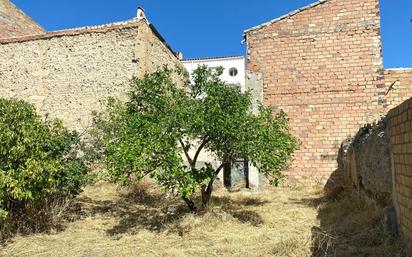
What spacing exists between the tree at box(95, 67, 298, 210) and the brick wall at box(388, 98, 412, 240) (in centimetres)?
199

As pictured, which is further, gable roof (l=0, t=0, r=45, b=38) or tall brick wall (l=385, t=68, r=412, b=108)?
gable roof (l=0, t=0, r=45, b=38)

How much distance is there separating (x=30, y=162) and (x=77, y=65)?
273 inches

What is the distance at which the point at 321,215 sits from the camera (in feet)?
21.2

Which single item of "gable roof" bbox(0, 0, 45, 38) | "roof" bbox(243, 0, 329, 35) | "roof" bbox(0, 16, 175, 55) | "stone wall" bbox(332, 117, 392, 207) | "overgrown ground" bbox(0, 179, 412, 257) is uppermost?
"gable roof" bbox(0, 0, 45, 38)

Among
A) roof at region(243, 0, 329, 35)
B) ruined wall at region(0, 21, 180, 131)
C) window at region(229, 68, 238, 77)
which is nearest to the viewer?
roof at region(243, 0, 329, 35)

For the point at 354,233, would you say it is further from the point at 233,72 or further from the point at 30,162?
the point at 233,72

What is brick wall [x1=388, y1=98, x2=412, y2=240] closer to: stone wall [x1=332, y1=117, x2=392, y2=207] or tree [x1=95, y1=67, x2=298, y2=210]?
stone wall [x1=332, y1=117, x2=392, y2=207]

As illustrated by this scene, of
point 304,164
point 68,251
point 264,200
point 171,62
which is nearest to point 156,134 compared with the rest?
point 68,251

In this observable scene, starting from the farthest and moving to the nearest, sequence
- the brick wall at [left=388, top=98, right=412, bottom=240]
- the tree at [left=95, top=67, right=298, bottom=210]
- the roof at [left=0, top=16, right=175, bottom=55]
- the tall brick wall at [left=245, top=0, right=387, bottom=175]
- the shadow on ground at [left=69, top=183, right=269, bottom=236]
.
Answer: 1. the roof at [left=0, top=16, right=175, bottom=55]
2. the tall brick wall at [left=245, top=0, right=387, bottom=175]
3. the shadow on ground at [left=69, top=183, right=269, bottom=236]
4. the tree at [left=95, top=67, right=298, bottom=210]
5. the brick wall at [left=388, top=98, right=412, bottom=240]

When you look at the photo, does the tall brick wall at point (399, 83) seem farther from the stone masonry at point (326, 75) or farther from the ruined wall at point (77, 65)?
the ruined wall at point (77, 65)

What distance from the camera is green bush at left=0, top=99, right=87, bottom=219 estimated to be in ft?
17.0

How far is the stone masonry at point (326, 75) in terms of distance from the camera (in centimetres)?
938

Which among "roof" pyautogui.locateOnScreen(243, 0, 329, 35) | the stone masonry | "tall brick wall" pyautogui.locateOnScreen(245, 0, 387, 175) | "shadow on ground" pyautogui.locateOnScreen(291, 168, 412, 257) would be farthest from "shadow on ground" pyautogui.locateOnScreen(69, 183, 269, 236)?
"roof" pyautogui.locateOnScreen(243, 0, 329, 35)

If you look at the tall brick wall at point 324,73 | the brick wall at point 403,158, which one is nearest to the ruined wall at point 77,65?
the tall brick wall at point 324,73
